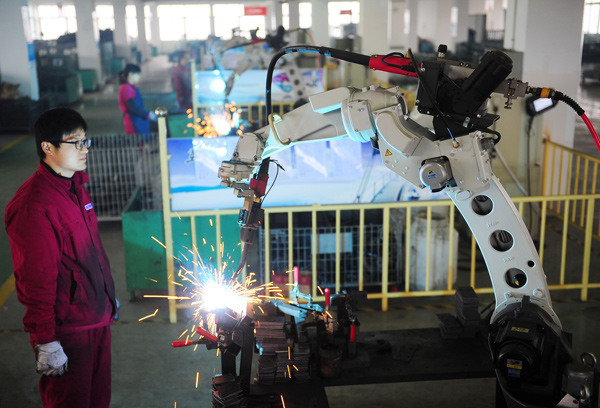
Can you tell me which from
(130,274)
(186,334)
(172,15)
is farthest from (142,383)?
(172,15)

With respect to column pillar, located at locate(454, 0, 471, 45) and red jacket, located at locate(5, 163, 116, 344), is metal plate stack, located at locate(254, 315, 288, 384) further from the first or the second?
column pillar, located at locate(454, 0, 471, 45)

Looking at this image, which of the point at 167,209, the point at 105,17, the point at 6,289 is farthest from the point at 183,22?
the point at 167,209

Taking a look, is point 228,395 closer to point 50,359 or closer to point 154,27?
point 50,359

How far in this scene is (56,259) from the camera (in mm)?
3395

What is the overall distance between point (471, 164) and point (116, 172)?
638cm

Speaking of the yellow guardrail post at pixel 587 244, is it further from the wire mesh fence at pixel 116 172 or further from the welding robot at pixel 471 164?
the wire mesh fence at pixel 116 172

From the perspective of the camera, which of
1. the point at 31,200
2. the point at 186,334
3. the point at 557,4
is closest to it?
the point at 31,200

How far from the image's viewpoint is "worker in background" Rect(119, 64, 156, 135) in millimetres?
10273

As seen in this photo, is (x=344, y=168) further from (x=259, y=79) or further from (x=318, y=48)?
(x=259, y=79)

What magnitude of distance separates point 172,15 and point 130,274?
4411 cm

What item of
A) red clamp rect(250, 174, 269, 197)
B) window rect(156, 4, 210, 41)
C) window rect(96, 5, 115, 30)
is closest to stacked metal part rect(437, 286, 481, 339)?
red clamp rect(250, 174, 269, 197)

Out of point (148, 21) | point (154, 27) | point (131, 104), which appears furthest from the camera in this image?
point (154, 27)

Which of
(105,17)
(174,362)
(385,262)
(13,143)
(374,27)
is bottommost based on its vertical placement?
(174,362)

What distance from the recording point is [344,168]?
619 cm
